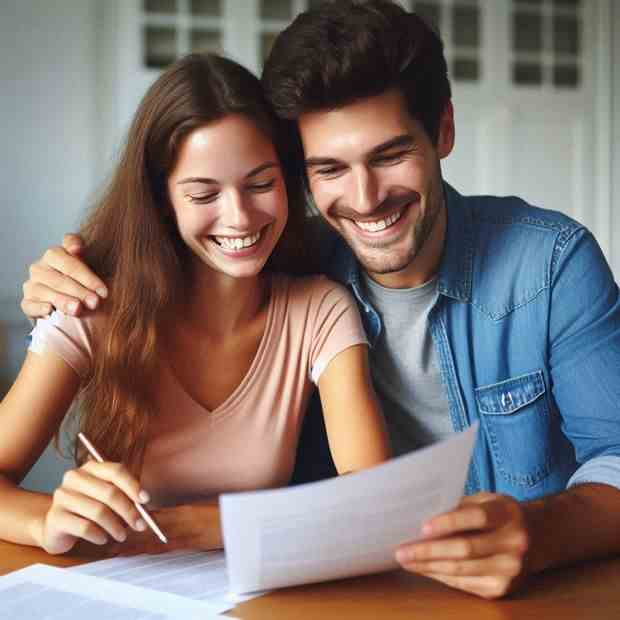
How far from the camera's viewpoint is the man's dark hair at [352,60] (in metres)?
1.39

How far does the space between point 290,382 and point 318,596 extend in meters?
0.56

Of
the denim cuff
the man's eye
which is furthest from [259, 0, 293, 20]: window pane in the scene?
the denim cuff

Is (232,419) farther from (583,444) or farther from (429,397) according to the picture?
(583,444)

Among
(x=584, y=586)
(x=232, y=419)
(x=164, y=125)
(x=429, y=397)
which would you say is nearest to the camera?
(x=584, y=586)

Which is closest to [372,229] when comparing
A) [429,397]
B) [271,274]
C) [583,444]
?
[271,274]

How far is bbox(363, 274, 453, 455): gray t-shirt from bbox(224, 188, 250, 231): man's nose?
1.18ft

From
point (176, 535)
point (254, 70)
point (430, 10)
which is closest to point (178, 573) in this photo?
point (176, 535)

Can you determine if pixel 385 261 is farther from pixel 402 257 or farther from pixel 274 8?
pixel 274 8

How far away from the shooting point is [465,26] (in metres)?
4.63

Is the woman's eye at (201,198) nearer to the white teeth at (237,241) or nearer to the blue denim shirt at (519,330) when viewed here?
the white teeth at (237,241)

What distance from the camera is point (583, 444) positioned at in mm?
1346

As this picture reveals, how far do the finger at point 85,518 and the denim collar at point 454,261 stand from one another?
2.23 ft

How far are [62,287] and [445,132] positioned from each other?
71 cm

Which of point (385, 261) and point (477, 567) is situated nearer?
point (477, 567)
